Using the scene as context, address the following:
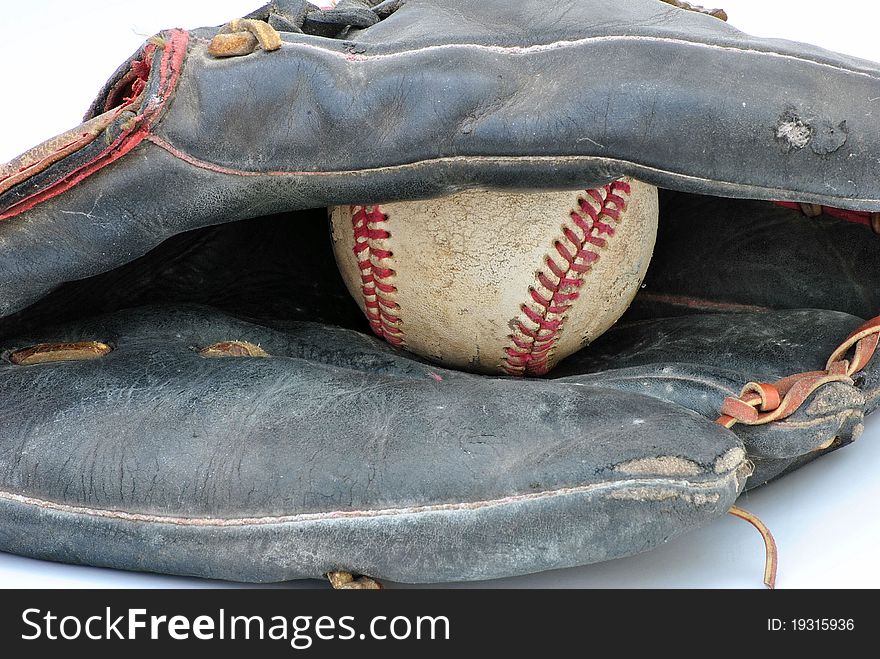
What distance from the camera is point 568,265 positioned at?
1.27 meters

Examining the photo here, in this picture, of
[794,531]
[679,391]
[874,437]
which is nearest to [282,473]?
[679,391]

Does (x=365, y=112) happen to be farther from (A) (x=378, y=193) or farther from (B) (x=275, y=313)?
(B) (x=275, y=313)

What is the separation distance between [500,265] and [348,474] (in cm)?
34

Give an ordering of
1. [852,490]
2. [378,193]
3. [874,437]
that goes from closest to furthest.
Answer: [378,193]
[852,490]
[874,437]

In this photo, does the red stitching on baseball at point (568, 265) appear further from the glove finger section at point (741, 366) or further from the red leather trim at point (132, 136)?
the red leather trim at point (132, 136)

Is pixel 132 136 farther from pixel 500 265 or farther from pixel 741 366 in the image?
pixel 741 366

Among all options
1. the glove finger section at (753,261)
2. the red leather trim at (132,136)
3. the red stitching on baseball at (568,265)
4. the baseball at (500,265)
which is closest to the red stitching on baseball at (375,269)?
the baseball at (500,265)

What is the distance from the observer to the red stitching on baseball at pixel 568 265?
1.26 meters

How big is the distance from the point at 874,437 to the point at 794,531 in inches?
11.2

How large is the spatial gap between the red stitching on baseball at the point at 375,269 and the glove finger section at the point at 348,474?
167 millimetres

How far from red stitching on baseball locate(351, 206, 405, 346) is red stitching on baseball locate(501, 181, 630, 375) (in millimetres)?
165

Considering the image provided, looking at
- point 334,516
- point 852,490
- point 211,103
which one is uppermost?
point 211,103

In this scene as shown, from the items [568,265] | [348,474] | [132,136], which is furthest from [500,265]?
[132,136]
